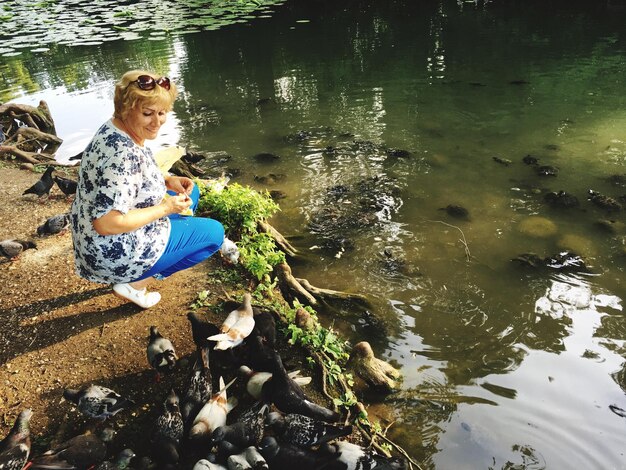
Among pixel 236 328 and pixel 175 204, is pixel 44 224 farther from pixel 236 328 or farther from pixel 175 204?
pixel 236 328

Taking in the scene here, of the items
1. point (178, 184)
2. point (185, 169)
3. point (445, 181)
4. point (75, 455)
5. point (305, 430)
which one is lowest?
point (445, 181)

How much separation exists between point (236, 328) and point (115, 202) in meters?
1.46

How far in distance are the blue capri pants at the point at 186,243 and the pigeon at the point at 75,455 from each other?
1.42 metres

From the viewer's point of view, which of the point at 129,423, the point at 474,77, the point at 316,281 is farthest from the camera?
the point at 474,77

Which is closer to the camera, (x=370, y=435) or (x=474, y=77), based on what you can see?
(x=370, y=435)

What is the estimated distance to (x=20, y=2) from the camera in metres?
31.0

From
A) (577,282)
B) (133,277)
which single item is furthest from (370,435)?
(577,282)

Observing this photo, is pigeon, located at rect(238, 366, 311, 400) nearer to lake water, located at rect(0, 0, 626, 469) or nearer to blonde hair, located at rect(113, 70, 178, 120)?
lake water, located at rect(0, 0, 626, 469)

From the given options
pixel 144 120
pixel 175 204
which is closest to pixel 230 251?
pixel 175 204

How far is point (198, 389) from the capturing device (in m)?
3.50

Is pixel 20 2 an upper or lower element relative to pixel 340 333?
upper

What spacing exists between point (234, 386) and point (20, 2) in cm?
3826

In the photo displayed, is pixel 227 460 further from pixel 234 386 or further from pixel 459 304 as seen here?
pixel 459 304

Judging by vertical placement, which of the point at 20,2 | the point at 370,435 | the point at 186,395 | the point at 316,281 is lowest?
the point at 316,281
